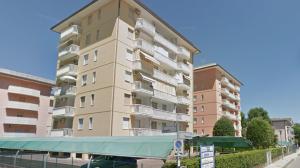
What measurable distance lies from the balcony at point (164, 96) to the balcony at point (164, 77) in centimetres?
198

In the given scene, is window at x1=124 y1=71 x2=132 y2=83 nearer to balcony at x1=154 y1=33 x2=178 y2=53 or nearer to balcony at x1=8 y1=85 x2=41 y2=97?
balcony at x1=154 y1=33 x2=178 y2=53

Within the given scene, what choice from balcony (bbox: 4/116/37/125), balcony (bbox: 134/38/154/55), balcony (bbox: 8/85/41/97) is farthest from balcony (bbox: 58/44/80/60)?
balcony (bbox: 4/116/37/125)

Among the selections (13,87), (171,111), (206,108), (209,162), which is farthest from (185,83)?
(209,162)

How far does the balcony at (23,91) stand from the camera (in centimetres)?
4568

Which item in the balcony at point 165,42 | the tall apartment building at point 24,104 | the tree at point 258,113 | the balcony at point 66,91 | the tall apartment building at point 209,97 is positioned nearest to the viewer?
the balcony at point 66,91

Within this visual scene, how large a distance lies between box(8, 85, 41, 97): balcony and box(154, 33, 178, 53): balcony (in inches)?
1037

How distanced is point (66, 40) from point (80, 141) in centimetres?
2445

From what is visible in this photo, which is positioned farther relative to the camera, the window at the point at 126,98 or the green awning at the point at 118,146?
the window at the point at 126,98

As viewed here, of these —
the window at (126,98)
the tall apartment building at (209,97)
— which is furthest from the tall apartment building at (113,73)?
the tall apartment building at (209,97)

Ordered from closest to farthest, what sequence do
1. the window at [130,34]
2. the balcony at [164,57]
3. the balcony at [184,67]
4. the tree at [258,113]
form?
the window at [130,34] → the balcony at [164,57] → the balcony at [184,67] → the tree at [258,113]

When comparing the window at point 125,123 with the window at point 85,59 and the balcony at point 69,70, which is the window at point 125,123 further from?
the balcony at point 69,70

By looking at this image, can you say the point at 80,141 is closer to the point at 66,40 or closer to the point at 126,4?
the point at 126,4

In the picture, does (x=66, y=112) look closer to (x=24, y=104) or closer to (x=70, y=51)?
(x=70, y=51)

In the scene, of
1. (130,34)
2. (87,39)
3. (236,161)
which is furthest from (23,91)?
(236,161)
